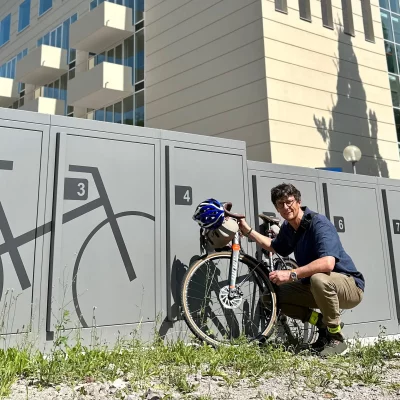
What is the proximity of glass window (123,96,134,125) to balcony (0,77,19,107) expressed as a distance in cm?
946

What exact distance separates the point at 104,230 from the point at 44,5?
23.3 metres

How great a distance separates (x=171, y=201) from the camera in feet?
15.3

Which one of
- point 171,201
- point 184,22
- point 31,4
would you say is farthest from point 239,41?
point 31,4

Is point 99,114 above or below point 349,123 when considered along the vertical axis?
above

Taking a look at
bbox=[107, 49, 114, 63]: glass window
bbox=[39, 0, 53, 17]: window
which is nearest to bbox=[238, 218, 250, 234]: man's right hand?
bbox=[107, 49, 114, 63]: glass window

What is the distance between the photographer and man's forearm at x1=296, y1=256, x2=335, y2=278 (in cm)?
400

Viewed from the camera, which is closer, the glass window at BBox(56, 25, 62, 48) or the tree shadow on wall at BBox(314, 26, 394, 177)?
the tree shadow on wall at BBox(314, 26, 394, 177)

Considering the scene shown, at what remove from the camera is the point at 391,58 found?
17.2 meters

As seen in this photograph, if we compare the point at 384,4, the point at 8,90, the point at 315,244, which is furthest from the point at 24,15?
the point at 315,244

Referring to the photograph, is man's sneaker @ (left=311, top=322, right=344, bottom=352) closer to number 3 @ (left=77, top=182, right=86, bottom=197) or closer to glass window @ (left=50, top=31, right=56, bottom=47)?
number 3 @ (left=77, top=182, right=86, bottom=197)

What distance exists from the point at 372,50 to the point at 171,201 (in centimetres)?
1439

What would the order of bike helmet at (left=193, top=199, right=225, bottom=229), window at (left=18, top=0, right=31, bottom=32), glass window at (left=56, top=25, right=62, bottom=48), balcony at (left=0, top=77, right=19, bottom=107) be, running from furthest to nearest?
window at (left=18, top=0, right=31, bottom=32)
balcony at (left=0, top=77, right=19, bottom=107)
glass window at (left=56, top=25, right=62, bottom=48)
bike helmet at (left=193, top=199, right=225, bottom=229)

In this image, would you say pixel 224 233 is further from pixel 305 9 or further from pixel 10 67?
pixel 10 67

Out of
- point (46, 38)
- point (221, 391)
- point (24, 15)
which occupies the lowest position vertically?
point (221, 391)
